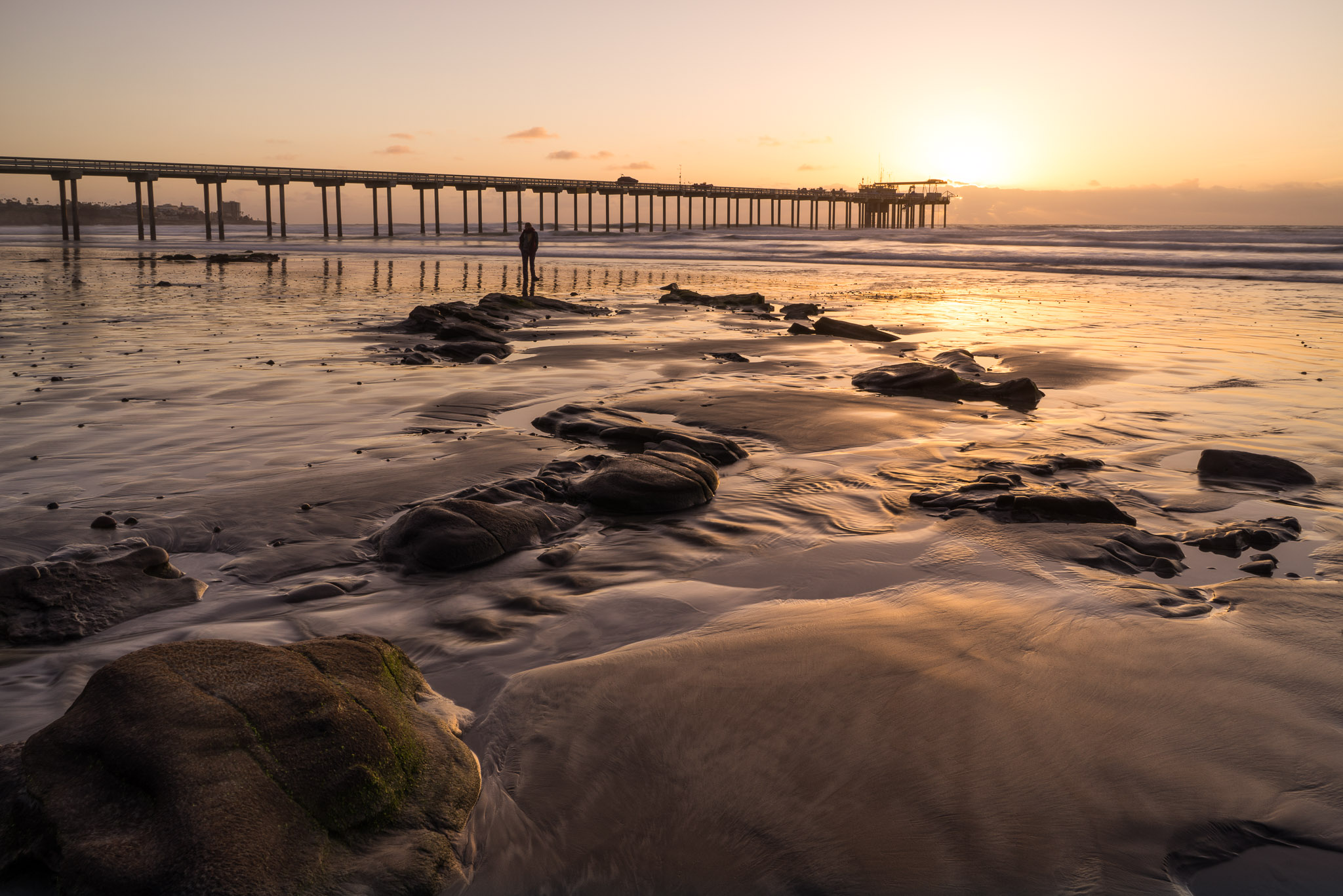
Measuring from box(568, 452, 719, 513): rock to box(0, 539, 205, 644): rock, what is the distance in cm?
209

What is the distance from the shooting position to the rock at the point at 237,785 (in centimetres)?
180

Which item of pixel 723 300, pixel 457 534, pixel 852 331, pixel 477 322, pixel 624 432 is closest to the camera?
pixel 457 534

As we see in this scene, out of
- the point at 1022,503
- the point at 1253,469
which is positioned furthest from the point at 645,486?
the point at 1253,469

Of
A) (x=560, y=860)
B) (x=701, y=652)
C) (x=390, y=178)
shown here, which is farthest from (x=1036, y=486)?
(x=390, y=178)

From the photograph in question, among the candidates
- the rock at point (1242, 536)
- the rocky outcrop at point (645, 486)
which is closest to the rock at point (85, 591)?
the rocky outcrop at point (645, 486)

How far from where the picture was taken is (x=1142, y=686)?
9.76 feet

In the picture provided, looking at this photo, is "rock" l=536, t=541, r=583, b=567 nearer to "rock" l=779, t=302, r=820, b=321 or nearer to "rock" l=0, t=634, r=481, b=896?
"rock" l=0, t=634, r=481, b=896

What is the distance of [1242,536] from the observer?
434 cm

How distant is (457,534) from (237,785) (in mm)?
2182

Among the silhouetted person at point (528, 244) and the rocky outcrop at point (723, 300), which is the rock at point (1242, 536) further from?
the silhouetted person at point (528, 244)

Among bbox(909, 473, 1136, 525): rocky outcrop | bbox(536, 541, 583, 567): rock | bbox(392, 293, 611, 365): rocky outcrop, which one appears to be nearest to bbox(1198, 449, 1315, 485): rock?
bbox(909, 473, 1136, 525): rocky outcrop

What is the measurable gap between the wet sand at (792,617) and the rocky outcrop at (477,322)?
159cm

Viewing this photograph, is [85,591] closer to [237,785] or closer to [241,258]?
[237,785]

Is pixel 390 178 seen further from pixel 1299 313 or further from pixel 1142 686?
pixel 1142 686
